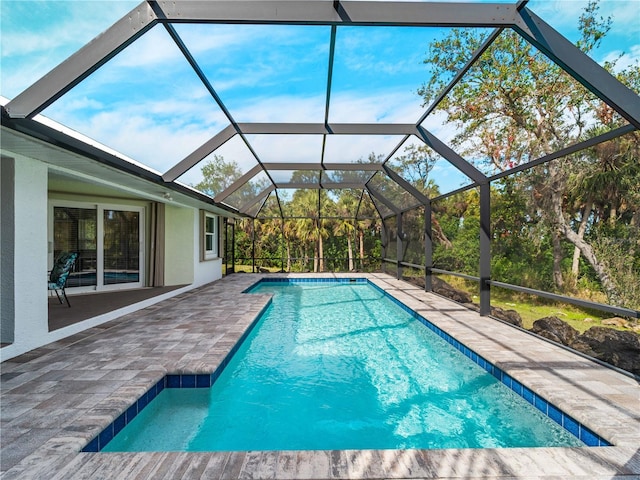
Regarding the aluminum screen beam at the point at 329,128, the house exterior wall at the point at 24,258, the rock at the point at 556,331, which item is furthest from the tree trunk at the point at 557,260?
the house exterior wall at the point at 24,258

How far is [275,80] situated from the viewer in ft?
17.7

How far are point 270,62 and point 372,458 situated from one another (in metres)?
4.70

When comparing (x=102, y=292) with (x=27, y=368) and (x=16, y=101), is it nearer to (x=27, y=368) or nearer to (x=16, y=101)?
(x=27, y=368)

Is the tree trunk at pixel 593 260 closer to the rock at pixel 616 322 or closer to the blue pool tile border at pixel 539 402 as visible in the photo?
the rock at pixel 616 322

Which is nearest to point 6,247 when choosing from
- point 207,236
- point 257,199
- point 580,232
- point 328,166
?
point 328,166

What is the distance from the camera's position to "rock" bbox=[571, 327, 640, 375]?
4.65 meters

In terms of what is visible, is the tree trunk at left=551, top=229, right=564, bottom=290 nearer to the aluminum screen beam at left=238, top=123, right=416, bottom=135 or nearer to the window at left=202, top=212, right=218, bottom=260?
the aluminum screen beam at left=238, top=123, right=416, bottom=135

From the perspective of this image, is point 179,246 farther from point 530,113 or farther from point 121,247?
point 530,113

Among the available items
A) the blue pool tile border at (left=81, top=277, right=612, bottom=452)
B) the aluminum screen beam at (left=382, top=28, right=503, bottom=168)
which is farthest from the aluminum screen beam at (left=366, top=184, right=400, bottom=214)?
the blue pool tile border at (left=81, top=277, right=612, bottom=452)

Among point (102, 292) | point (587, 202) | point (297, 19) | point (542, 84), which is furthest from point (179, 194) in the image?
point (542, 84)

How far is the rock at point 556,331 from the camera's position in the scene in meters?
5.73

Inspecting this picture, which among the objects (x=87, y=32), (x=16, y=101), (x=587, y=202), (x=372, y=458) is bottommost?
(x=372, y=458)

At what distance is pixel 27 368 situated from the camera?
3791 mm

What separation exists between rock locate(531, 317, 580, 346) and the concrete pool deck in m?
0.71
